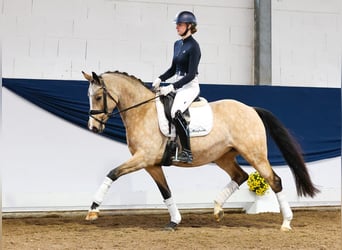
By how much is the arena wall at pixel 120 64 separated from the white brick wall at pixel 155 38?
13 mm

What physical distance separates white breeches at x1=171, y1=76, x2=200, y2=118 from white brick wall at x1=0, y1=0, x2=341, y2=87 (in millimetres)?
1908

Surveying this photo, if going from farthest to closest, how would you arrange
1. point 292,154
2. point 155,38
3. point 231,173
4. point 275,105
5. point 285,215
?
point 155,38, point 275,105, point 231,173, point 292,154, point 285,215

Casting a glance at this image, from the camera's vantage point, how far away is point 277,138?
4934 mm

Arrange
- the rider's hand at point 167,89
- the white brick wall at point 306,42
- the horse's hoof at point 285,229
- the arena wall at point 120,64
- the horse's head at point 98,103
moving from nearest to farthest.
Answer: the horse's head at point 98,103, the rider's hand at point 167,89, the horse's hoof at point 285,229, the arena wall at point 120,64, the white brick wall at point 306,42

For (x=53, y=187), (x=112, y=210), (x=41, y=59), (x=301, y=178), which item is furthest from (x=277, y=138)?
(x=41, y=59)

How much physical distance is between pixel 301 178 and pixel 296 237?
813 mm

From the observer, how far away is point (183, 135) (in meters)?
4.45

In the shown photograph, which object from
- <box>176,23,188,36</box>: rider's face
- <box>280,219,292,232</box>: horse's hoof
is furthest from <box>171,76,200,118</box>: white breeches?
<box>280,219,292,232</box>: horse's hoof

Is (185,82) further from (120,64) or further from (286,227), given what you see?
(120,64)

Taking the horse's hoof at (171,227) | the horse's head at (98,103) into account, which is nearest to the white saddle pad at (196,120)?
the horse's head at (98,103)

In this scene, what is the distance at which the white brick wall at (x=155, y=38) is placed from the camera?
6.07 meters

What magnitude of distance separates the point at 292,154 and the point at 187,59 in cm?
142

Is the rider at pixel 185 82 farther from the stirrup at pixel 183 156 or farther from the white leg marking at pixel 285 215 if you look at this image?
the white leg marking at pixel 285 215

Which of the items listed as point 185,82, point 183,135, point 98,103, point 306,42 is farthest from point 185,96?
point 306,42
